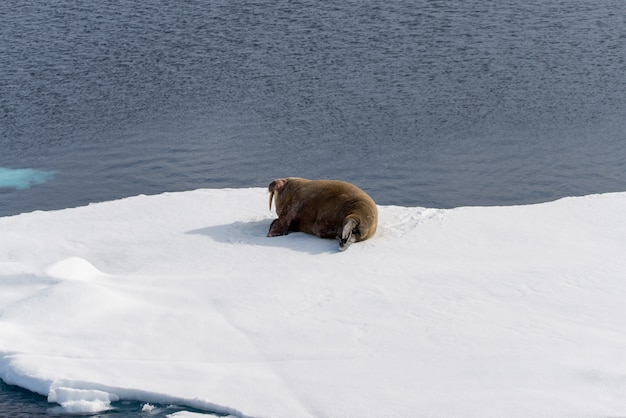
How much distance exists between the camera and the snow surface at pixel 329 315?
663 centimetres

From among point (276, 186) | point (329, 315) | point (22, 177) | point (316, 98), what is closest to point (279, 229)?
point (276, 186)

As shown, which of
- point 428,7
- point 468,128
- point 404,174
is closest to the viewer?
point 404,174

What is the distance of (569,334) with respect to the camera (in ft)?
24.3

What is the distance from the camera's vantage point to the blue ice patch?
50.9 feet

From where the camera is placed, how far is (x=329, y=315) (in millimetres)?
7941

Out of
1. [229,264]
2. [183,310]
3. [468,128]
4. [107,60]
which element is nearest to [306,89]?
[468,128]

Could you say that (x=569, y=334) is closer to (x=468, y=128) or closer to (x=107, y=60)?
(x=468, y=128)

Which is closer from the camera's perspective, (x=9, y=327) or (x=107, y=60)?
(x=9, y=327)

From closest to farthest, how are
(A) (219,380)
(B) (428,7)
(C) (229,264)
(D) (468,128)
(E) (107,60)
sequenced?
(A) (219,380), (C) (229,264), (D) (468,128), (E) (107,60), (B) (428,7)

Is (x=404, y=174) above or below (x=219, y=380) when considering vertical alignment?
above

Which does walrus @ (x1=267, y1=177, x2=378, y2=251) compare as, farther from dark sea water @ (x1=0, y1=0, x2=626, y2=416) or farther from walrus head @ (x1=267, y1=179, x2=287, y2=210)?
dark sea water @ (x1=0, y1=0, x2=626, y2=416)

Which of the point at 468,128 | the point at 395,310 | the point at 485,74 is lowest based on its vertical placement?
the point at 395,310

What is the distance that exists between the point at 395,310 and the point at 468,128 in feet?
30.8

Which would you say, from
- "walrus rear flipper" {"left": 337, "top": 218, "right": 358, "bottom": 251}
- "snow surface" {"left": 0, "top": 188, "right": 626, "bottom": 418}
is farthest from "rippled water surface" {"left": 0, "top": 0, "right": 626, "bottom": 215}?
"walrus rear flipper" {"left": 337, "top": 218, "right": 358, "bottom": 251}
